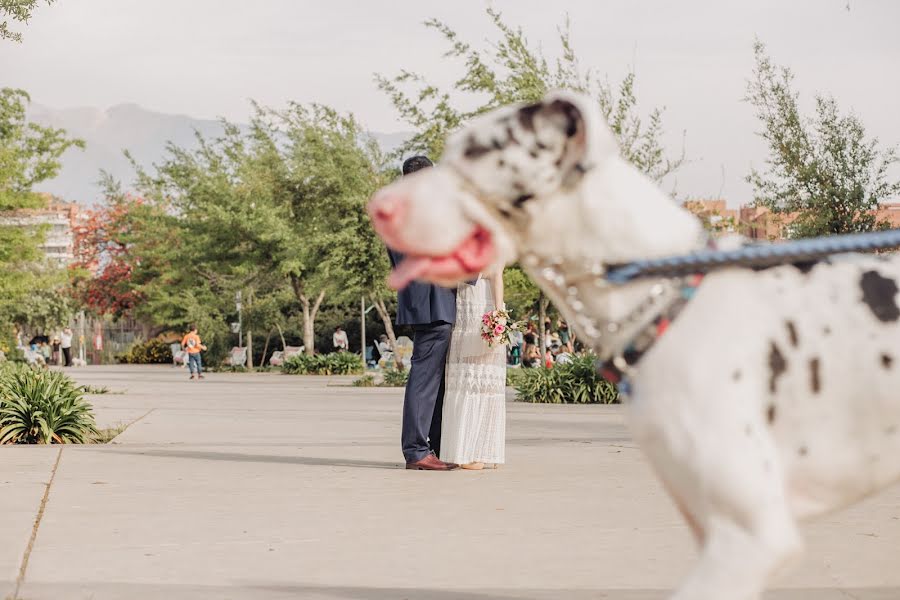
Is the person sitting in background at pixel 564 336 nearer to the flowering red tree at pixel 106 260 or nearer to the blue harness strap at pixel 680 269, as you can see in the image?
the flowering red tree at pixel 106 260

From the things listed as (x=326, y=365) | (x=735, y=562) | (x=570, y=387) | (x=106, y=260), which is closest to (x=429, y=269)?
(x=735, y=562)

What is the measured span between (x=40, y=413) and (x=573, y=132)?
9.77 metres

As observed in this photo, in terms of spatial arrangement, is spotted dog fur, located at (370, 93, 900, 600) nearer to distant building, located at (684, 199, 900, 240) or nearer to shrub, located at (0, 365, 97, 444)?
shrub, located at (0, 365, 97, 444)

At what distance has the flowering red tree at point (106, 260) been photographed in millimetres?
53156

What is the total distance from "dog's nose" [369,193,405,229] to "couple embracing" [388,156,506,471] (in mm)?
5954

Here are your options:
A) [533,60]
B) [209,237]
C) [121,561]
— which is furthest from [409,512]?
[209,237]

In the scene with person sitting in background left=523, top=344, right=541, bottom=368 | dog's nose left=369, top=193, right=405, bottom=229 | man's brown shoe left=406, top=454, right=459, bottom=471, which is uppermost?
dog's nose left=369, top=193, right=405, bottom=229

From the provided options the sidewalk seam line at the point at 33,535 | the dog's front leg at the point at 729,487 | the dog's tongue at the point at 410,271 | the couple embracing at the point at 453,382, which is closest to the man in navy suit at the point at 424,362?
the couple embracing at the point at 453,382

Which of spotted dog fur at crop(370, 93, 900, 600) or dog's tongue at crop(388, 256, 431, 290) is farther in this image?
dog's tongue at crop(388, 256, 431, 290)

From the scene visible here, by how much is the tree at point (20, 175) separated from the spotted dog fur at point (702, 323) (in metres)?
26.1

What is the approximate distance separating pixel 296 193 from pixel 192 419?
2030 cm

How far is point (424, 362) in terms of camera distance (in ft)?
28.7

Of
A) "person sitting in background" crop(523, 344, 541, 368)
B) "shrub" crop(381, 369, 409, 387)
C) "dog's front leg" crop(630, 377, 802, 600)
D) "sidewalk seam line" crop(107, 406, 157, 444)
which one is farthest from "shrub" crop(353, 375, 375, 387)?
"dog's front leg" crop(630, 377, 802, 600)

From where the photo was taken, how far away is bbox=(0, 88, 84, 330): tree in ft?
88.6
